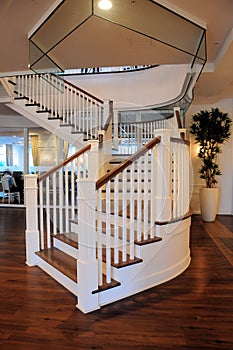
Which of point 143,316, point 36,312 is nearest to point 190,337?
point 143,316

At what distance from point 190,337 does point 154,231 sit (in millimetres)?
1111

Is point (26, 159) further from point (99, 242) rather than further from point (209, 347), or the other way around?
point (209, 347)

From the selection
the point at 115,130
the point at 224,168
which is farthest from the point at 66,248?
the point at 224,168

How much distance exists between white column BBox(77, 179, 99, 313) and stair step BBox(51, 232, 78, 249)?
852 mm

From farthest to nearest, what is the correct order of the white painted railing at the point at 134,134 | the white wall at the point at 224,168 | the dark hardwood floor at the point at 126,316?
1. the white wall at the point at 224,168
2. the white painted railing at the point at 134,134
3. the dark hardwood floor at the point at 126,316

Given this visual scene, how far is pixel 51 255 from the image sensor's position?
347cm

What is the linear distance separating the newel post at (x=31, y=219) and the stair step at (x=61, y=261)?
10cm

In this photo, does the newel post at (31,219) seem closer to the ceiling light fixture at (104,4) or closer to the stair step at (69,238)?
the stair step at (69,238)

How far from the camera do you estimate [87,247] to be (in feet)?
8.14

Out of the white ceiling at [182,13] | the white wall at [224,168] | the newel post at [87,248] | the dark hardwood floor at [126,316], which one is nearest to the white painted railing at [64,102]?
the white ceiling at [182,13]

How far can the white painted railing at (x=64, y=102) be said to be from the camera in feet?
19.9

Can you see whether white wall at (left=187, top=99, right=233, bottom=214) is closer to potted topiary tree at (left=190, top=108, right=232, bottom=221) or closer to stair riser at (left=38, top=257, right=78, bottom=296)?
potted topiary tree at (left=190, top=108, right=232, bottom=221)

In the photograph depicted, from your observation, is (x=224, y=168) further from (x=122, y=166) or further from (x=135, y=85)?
(x=122, y=166)

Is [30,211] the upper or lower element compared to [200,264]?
upper
